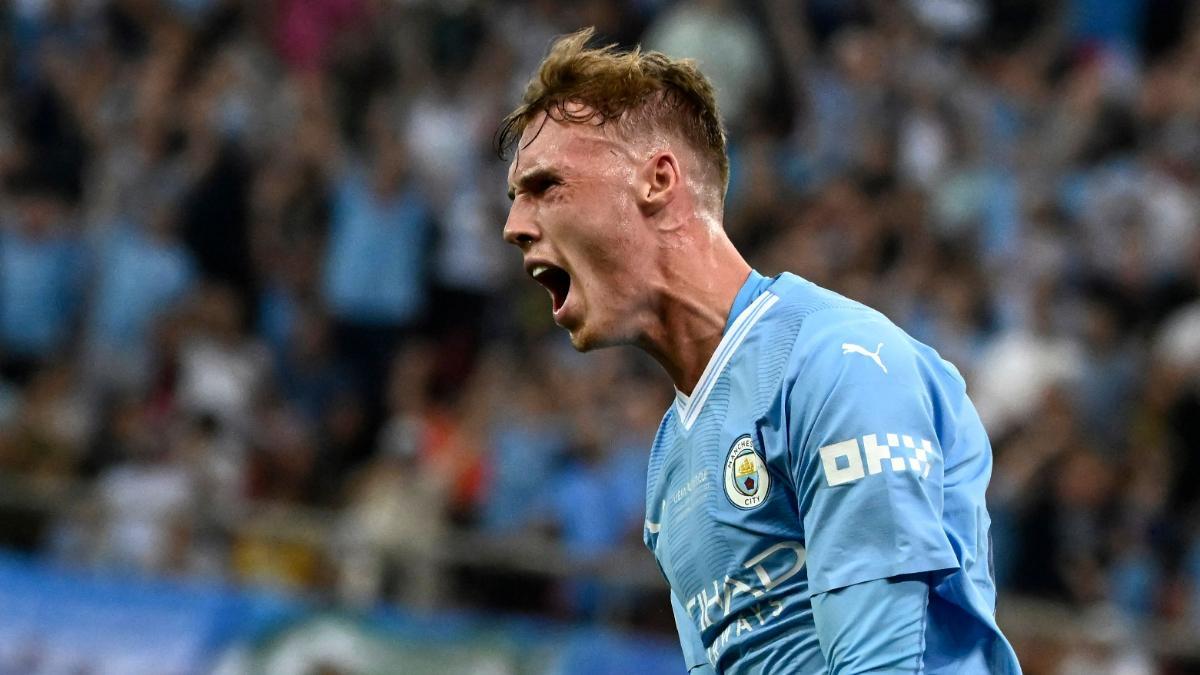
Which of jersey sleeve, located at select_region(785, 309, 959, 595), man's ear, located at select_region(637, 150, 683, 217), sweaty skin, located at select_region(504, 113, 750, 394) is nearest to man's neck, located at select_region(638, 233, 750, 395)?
sweaty skin, located at select_region(504, 113, 750, 394)

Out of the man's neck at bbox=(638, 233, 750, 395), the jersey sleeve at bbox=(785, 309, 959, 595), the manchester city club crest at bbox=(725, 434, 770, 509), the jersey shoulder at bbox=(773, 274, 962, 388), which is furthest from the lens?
the man's neck at bbox=(638, 233, 750, 395)

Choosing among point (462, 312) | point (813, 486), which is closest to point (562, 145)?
point (813, 486)

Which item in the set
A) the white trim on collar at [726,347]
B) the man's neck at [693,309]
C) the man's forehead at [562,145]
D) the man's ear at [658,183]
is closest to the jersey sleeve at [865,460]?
the white trim on collar at [726,347]

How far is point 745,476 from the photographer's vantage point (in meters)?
3.17

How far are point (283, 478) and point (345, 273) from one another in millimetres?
1538

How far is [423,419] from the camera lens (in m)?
10.8

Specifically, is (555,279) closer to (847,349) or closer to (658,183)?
(658,183)

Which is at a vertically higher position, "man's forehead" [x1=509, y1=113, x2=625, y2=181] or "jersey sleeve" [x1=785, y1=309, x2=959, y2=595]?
"man's forehead" [x1=509, y1=113, x2=625, y2=181]

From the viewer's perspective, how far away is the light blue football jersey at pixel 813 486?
2.88m

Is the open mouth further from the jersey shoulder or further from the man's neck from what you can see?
the jersey shoulder

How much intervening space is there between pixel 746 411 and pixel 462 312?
8746 mm

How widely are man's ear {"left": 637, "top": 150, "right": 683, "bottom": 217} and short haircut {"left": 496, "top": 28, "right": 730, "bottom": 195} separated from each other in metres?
0.07

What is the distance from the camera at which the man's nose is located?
3414 millimetres

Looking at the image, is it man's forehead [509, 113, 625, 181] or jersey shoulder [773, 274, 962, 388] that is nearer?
jersey shoulder [773, 274, 962, 388]
